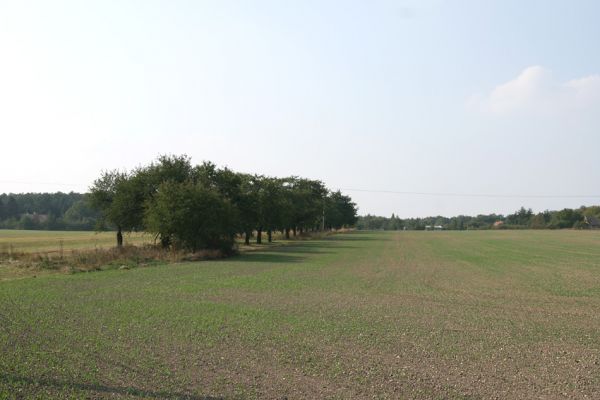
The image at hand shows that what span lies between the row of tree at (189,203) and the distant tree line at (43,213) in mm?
65462

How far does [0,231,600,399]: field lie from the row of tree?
1790cm

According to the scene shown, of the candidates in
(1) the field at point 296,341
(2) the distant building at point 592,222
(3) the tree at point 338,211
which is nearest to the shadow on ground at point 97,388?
(1) the field at point 296,341

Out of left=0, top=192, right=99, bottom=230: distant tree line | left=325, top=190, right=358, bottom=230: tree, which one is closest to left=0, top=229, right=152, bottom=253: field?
left=0, top=192, right=99, bottom=230: distant tree line

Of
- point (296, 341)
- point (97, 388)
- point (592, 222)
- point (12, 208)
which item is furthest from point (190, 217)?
point (592, 222)

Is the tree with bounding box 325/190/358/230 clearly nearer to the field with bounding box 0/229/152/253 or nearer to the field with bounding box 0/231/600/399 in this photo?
the field with bounding box 0/229/152/253

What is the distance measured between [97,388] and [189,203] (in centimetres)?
3306

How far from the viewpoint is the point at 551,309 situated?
54.6 ft

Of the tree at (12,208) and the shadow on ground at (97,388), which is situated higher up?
the tree at (12,208)

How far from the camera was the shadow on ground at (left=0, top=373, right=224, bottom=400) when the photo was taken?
24.7 feet

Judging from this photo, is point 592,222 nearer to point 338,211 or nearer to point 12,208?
point 338,211

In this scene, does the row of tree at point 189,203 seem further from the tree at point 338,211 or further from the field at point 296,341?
the tree at point 338,211

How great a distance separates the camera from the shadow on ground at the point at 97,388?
24.7 ft

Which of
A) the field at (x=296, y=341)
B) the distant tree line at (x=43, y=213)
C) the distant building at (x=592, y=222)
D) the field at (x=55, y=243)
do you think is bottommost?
the field at (x=296, y=341)

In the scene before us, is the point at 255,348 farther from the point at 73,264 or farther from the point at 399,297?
the point at 73,264
